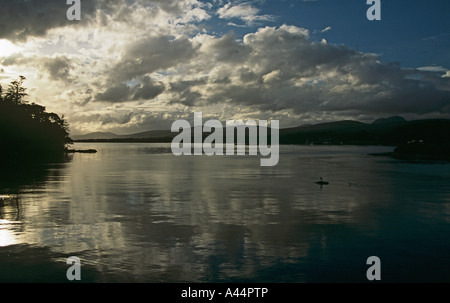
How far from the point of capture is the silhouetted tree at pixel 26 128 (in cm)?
12006

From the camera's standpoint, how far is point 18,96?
14588 cm

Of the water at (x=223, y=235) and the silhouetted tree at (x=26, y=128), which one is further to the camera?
the silhouetted tree at (x=26, y=128)

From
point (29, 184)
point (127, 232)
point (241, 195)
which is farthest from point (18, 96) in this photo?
point (127, 232)

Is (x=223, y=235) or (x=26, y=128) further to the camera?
(x=26, y=128)

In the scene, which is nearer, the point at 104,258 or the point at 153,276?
the point at 153,276

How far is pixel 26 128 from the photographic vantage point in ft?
433

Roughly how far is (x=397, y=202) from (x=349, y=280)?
81.7 feet

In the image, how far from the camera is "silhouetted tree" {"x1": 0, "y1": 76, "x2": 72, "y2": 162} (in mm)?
120062

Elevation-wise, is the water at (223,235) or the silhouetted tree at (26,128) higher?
the silhouetted tree at (26,128)
